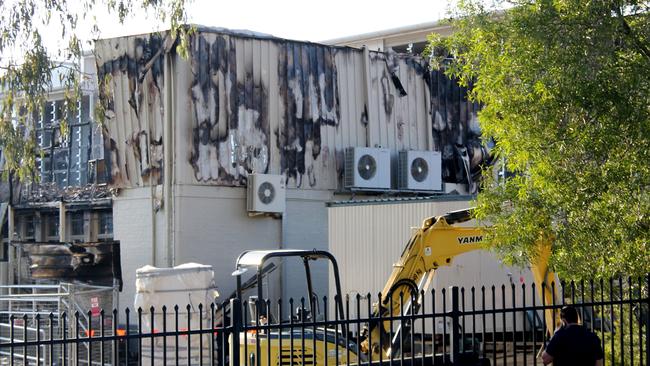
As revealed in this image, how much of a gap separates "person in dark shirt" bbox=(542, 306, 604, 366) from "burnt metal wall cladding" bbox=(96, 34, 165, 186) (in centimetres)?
1811

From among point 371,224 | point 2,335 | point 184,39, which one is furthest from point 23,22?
point 2,335

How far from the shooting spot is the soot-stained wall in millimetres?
26125

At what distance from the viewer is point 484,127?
11555 millimetres

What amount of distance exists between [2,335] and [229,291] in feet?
18.5

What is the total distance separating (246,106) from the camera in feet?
88.0

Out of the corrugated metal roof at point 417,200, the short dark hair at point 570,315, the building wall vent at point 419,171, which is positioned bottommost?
the short dark hair at point 570,315

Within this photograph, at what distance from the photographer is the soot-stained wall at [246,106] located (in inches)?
1029

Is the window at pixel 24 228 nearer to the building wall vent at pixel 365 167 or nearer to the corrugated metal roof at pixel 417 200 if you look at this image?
the building wall vent at pixel 365 167

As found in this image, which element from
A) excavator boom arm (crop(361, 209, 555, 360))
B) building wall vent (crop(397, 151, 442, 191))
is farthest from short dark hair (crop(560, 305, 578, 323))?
building wall vent (crop(397, 151, 442, 191))


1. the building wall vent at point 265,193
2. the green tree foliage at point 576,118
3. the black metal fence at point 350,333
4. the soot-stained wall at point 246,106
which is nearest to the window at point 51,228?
the soot-stained wall at point 246,106

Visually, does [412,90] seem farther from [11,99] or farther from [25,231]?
[11,99]

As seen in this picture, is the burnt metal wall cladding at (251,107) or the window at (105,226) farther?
the window at (105,226)

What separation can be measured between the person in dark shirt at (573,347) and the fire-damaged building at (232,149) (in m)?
17.0

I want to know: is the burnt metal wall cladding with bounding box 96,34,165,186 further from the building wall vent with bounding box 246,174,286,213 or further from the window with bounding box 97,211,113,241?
the building wall vent with bounding box 246,174,286,213
